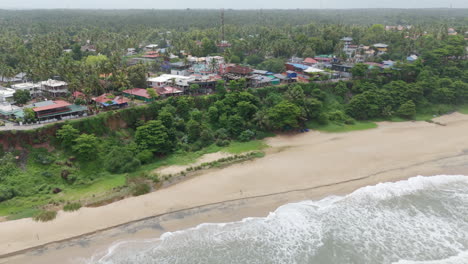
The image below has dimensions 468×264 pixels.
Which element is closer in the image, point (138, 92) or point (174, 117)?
point (174, 117)

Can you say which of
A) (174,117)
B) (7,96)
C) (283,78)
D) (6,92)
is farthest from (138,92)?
(283,78)

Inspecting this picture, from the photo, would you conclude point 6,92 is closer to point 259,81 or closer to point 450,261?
point 259,81

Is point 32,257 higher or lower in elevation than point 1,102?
lower

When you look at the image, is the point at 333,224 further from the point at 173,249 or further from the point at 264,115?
the point at 264,115

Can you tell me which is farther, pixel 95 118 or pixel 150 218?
pixel 95 118

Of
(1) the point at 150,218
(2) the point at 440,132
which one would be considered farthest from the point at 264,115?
(2) the point at 440,132

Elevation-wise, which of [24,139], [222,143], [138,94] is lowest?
[222,143]
